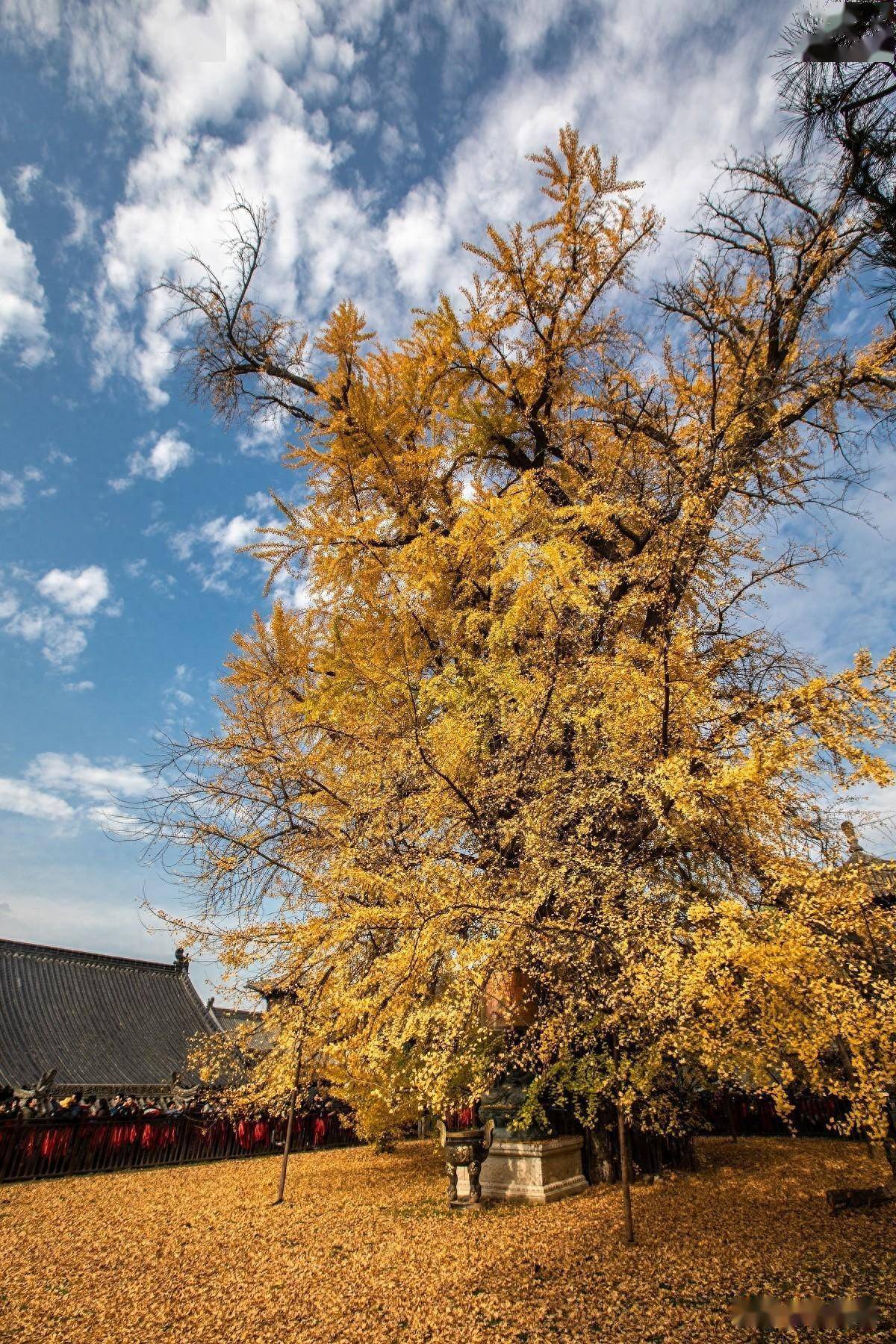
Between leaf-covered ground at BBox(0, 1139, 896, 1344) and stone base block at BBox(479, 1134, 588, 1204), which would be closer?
leaf-covered ground at BBox(0, 1139, 896, 1344)

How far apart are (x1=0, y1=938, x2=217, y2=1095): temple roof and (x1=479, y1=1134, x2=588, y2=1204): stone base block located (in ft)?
35.8

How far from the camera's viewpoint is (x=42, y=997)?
19.3 m

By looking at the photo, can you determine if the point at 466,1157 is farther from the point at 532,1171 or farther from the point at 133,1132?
the point at 133,1132

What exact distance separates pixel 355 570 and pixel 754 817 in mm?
6029

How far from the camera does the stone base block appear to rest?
27.2ft

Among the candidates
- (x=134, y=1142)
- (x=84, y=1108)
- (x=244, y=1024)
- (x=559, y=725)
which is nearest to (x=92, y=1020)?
(x=84, y=1108)

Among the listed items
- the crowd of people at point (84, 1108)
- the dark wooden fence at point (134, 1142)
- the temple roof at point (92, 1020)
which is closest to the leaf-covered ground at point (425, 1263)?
the dark wooden fence at point (134, 1142)

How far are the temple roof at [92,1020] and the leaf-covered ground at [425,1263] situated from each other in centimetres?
941

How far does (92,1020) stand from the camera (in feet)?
65.0

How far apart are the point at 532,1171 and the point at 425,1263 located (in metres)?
2.89

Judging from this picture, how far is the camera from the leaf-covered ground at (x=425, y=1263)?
4.70 metres

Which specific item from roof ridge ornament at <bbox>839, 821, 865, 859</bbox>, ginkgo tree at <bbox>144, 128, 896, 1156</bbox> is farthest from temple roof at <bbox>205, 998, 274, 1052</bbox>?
roof ridge ornament at <bbox>839, 821, 865, 859</bbox>

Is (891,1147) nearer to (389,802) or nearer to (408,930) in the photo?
(408,930)

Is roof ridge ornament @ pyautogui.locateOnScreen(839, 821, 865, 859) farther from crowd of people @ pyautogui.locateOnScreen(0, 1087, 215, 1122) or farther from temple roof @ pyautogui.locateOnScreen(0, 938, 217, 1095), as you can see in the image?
temple roof @ pyautogui.locateOnScreen(0, 938, 217, 1095)
